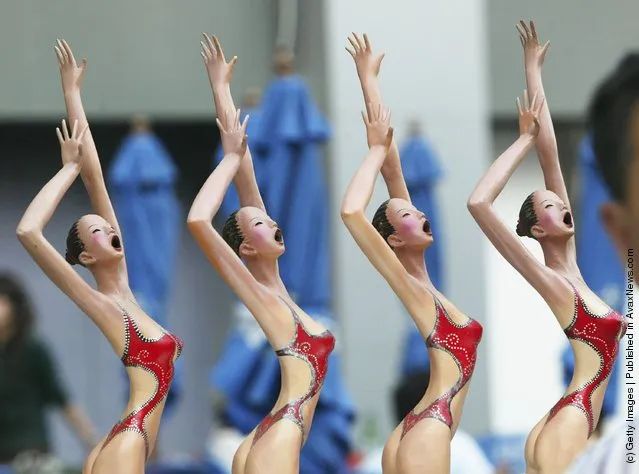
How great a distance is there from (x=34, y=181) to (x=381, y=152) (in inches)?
211

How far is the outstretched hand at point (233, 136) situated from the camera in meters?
3.42

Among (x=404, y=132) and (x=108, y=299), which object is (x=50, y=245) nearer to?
(x=108, y=299)

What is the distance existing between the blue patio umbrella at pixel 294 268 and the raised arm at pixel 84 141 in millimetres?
1990

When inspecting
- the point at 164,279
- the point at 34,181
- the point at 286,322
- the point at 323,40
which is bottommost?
the point at 286,322

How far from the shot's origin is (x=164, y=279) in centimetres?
649

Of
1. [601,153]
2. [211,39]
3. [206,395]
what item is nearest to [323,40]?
[206,395]

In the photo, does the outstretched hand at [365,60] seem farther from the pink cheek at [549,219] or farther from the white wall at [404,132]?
the white wall at [404,132]

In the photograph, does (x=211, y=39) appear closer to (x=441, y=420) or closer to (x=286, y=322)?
(x=286, y=322)

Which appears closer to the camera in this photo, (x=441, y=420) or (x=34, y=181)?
(x=441, y=420)

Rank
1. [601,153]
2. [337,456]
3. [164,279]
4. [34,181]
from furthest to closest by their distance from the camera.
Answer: [34,181], [164,279], [337,456], [601,153]

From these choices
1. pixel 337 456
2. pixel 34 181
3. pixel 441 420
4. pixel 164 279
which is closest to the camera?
pixel 441 420

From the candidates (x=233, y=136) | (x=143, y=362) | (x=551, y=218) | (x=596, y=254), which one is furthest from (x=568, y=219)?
(x=596, y=254)

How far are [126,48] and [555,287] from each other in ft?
16.1

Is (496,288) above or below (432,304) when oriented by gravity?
above
